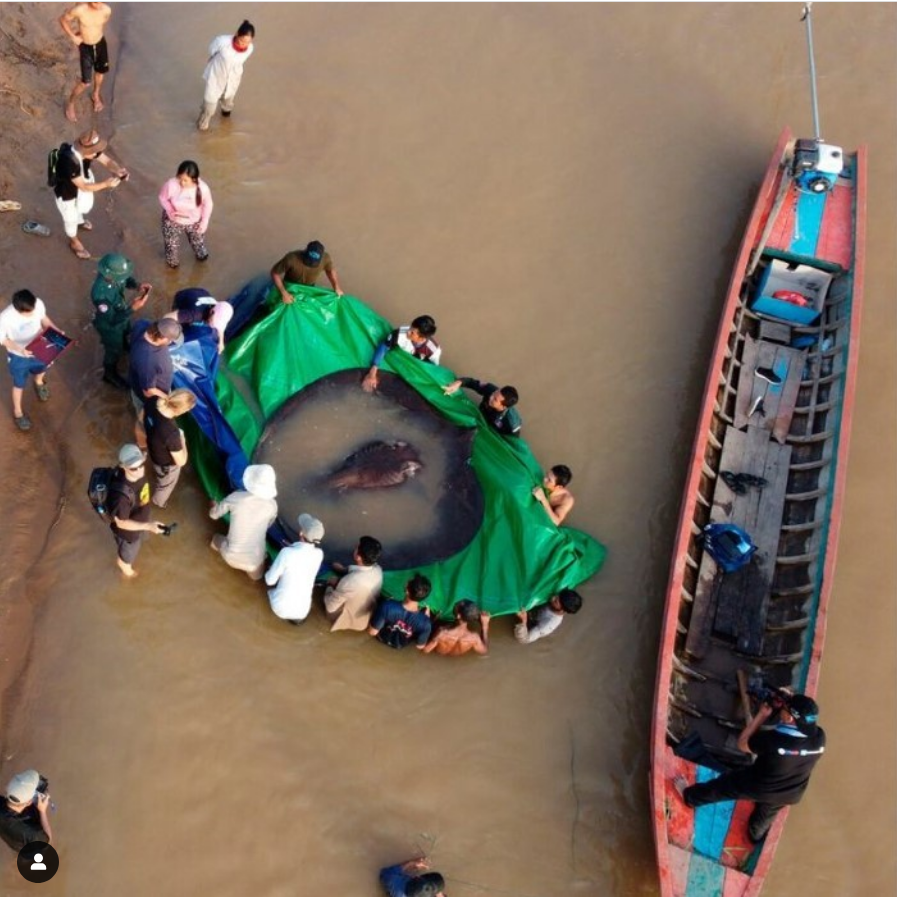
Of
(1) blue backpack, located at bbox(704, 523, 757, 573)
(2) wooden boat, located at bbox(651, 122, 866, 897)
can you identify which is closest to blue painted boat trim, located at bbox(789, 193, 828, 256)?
(2) wooden boat, located at bbox(651, 122, 866, 897)

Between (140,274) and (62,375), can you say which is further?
(140,274)


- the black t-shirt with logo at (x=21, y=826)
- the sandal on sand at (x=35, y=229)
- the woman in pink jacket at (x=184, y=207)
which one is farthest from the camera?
the sandal on sand at (x=35, y=229)

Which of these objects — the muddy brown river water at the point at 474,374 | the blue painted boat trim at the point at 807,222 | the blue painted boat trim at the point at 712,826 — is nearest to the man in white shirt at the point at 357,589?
the muddy brown river water at the point at 474,374

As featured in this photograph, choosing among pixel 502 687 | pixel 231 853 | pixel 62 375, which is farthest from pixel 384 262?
pixel 231 853

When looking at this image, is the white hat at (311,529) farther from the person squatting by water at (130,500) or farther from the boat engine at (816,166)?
the boat engine at (816,166)

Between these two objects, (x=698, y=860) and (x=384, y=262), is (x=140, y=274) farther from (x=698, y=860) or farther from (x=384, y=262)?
(x=698, y=860)

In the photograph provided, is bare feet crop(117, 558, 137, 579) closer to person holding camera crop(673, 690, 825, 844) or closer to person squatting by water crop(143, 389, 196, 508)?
person squatting by water crop(143, 389, 196, 508)
